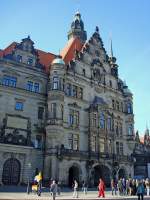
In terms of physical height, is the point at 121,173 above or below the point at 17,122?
below

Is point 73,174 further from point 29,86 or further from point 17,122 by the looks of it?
point 29,86

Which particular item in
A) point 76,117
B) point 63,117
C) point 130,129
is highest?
point 76,117

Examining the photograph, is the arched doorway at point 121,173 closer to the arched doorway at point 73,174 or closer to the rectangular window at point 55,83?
the arched doorway at point 73,174

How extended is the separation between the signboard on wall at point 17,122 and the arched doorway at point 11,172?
4.50 meters

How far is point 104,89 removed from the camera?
51.3 metres

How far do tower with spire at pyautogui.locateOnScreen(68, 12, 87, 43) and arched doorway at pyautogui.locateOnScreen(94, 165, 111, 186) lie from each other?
29.4m

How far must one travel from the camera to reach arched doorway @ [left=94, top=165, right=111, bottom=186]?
153ft

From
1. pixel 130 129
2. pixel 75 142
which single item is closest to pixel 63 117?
pixel 75 142

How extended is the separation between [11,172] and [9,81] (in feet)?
41.3

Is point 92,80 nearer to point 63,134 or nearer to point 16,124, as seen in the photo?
point 63,134

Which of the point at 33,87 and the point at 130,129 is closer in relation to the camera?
the point at 33,87

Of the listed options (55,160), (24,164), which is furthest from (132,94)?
(24,164)

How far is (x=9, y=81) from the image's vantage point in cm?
3994

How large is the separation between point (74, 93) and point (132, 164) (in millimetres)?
17599
